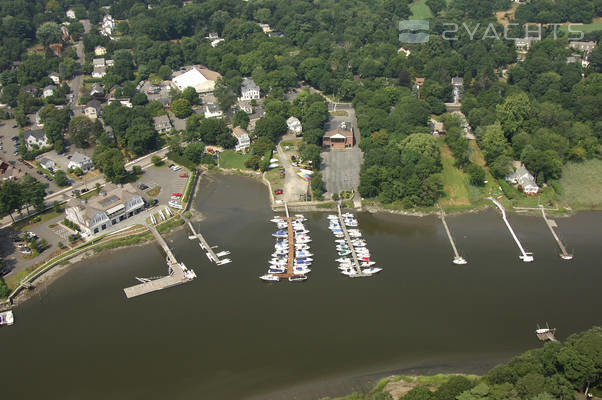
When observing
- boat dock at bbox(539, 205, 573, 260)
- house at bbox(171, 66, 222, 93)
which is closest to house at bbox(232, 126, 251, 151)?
house at bbox(171, 66, 222, 93)

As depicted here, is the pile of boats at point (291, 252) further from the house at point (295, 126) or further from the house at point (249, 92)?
the house at point (249, 92)

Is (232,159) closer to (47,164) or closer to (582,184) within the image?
(47,164)

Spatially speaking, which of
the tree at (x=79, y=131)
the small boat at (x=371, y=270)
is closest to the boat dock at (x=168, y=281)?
the small boat at (x=371, y=270)

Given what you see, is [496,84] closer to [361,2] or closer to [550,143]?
[550,143]

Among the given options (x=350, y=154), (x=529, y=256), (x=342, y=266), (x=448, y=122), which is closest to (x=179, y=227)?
(x=342, y=266)

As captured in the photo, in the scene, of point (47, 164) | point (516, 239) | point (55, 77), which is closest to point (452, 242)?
point (516, 239)

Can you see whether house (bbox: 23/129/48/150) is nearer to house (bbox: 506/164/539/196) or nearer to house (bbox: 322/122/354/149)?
house (bbox: 322/122/354/149)
